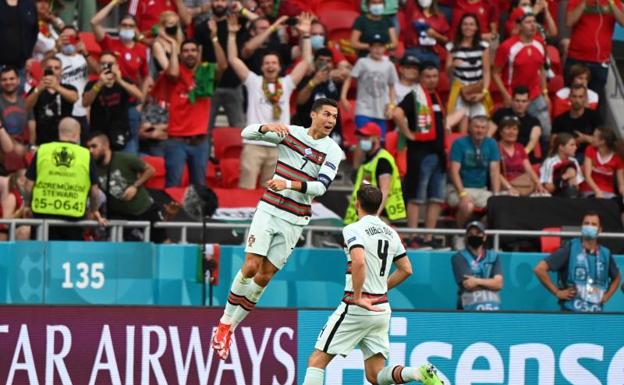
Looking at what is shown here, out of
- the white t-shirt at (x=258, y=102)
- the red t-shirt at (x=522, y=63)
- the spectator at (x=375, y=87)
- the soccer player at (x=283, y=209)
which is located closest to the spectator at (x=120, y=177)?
the white t-shirt at (x=258, y=102)

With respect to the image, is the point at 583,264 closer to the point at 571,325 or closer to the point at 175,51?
the point at 571,325

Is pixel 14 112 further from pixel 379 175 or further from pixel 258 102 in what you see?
pixel 379 175

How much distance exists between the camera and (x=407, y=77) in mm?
21203

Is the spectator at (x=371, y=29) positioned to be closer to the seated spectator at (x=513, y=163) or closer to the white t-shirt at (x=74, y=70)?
the seated spectator at (x=513, y=163)

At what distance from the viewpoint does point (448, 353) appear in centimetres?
1630

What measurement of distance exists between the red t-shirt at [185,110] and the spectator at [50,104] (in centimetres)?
140

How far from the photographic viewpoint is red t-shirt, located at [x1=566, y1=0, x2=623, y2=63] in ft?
77.5

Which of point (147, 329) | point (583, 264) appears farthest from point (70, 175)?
point (583, 264)

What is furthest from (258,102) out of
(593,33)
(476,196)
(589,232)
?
(593,33)

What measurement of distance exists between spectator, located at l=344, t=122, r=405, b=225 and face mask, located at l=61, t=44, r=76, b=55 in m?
3.79

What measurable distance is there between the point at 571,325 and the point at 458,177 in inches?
172

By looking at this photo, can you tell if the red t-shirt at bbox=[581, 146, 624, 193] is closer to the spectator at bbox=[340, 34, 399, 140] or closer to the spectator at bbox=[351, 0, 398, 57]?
the spectator at bbox=[340, 34, 399, 140]

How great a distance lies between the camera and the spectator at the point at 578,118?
73.3ft

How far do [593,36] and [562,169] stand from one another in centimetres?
331
